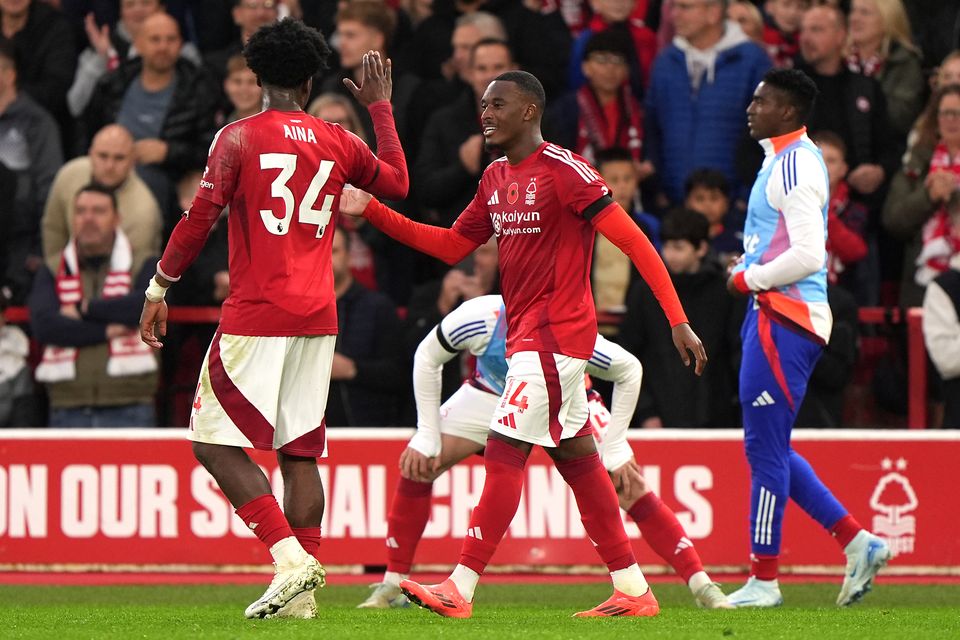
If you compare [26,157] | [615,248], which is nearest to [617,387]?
[615,248]

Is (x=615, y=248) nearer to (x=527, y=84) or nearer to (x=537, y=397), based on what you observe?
(x=527, y=84)

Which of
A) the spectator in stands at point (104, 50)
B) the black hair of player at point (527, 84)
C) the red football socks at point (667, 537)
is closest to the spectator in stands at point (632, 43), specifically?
the spectator in stands at point (104, 50)

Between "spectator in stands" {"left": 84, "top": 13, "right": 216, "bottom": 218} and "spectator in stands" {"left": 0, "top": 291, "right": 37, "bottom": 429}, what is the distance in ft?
4.80

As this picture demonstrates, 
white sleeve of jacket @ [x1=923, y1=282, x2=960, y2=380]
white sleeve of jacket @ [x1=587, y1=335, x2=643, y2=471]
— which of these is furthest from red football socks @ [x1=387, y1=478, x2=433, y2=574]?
white sleeve of jacket @ [x1=923, y1=282, x2=960, y2=380]

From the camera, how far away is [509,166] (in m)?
7.14

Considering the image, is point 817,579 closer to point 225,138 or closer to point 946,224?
point 946,224

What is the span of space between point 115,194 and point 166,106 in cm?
116

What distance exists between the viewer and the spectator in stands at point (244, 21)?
41.5ft

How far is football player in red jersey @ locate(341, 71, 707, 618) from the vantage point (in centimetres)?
689

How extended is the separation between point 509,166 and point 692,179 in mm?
4553

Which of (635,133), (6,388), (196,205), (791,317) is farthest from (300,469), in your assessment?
(635,133)

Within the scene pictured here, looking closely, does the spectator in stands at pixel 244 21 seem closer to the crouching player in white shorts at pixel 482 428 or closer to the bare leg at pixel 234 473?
the crouching player in white shorts at pixel 482 428

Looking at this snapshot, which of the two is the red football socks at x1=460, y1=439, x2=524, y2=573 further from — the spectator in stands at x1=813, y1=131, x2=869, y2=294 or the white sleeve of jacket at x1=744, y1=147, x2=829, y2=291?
the spectator in stands at x1=813, y1=131, x2=869, y2=294

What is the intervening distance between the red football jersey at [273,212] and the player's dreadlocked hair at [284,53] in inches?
5.7
